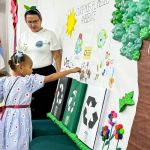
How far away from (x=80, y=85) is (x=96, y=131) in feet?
1.32

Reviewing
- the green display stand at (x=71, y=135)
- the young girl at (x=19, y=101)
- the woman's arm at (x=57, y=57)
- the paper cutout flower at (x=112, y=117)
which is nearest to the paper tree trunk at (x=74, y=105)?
the green display stand at (x=71, y=135)

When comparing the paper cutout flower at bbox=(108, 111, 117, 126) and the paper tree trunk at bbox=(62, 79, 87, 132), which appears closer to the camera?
the paper cutout flower at bbox=(108, 111, 117, 126)

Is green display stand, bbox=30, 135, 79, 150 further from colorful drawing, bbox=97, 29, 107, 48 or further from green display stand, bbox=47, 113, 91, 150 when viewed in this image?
colorful drawing, bbox=97, 29, 107, 48

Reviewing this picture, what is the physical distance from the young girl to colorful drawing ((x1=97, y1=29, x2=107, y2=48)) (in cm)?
34

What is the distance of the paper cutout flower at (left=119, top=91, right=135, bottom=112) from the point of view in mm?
1412

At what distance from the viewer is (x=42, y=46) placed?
2.67 m

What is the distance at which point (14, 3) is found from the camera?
13.2ft

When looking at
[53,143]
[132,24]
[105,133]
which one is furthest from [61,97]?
[132,24]

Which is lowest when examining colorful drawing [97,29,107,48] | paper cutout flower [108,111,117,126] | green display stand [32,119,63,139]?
green display stand [32,119,63,139]

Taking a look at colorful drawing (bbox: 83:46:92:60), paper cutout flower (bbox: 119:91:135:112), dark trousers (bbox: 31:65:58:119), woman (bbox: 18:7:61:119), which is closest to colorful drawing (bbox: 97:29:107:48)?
colorful drawing (bbox: 83:46:92:60)

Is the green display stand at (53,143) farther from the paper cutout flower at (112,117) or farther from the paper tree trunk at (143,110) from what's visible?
the paper tree trunk at (143,110)

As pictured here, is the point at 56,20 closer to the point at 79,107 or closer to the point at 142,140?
the point at 79,107

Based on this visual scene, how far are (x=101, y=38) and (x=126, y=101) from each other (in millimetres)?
504

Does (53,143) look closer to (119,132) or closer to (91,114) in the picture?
(91,114)
